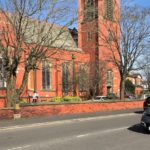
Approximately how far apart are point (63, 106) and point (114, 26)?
18.8 meters

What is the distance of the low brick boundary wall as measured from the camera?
1041 inches

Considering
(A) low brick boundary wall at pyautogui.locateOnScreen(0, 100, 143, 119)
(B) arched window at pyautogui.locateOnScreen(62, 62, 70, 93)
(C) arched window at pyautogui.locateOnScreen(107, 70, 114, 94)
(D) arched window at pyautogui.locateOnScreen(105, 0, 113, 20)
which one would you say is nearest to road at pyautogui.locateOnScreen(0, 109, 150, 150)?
(A) low brick boundary wall at pyautogui.locateOnScreen(0, 100, 143, 119)

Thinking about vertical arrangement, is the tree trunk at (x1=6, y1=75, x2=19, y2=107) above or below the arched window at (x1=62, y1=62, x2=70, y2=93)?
below

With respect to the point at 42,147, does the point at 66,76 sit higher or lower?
higher

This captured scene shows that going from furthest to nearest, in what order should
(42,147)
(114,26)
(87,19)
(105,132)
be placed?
(114,26) < (87,19) < (105,132) < (42,147)

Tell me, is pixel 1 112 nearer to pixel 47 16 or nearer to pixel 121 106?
pixel 47 16

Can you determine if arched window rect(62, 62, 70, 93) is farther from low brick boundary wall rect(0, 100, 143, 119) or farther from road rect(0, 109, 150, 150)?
road rect(0, 109, 150, 150)

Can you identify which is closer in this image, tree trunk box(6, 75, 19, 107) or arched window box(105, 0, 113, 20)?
tree trunk box(6, 75, 19, 107)

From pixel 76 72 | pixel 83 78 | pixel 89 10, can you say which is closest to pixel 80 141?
pixel 89 10

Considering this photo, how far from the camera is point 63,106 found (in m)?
30.5

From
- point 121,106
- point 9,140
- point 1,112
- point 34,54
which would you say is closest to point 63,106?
point 34,54

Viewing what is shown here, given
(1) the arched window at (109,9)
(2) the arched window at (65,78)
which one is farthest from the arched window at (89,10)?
(2) the arched window at (65,78)

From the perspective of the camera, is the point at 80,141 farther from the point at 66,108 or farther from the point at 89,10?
the point at 89,10

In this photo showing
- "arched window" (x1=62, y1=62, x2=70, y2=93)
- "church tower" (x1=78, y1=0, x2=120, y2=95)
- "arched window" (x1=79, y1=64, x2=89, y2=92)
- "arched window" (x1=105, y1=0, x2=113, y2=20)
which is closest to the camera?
"church tower" (x1=78, y1=0, x2=120, y2=95)
